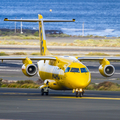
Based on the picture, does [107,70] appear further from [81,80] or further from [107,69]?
Answer: [81,80]

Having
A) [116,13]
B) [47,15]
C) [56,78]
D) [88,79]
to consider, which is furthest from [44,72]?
[116,13]

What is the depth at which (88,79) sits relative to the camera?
2364 centimetres

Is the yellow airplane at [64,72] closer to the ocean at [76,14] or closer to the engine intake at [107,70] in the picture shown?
the engine intake at [107,70]

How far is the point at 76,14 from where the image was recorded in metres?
135

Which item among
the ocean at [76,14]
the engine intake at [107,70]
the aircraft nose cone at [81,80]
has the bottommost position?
the aircraft nose cone at [81,80]

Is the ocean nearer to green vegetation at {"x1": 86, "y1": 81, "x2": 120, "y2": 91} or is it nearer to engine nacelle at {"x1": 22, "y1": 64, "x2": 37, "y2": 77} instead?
green vegetation at {"x1": 86, "y1": 81, "x2": 120, "y2": 91}

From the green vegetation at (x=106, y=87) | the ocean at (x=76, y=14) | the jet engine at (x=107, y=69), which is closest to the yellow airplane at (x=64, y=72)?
the jet engine at (x=107, y=69)

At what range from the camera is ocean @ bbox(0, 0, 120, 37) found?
384 ft

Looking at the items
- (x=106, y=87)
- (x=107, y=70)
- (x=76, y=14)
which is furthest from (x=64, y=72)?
(x=76, y=14)

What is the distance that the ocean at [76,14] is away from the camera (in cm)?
11714

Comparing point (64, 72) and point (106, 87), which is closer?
point (64, 72)

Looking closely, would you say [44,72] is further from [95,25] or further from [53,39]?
[95,25]

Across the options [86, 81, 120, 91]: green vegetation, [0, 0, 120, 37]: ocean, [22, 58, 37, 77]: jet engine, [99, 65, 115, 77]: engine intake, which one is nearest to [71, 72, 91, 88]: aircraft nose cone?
[99, 65, 115, 77]: engine intake

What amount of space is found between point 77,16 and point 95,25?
27.5ft
